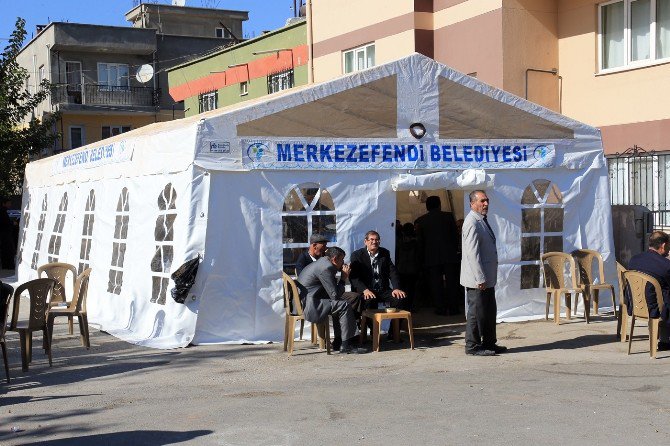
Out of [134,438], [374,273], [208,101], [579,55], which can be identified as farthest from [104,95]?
[134,438]

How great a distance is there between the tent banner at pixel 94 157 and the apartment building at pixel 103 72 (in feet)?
85.1

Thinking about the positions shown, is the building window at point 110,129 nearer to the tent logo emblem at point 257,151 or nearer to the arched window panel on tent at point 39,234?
the arched window panel on tent at point 39,234

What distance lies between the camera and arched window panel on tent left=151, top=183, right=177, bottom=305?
11875 millimetres

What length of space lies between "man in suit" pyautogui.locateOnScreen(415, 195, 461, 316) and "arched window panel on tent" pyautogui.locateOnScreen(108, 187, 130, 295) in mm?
4347

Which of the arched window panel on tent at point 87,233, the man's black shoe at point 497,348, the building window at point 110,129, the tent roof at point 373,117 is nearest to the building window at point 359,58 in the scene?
the arched window panel on tent at point 87,233

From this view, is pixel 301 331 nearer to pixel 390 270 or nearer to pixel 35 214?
pixel 390 270

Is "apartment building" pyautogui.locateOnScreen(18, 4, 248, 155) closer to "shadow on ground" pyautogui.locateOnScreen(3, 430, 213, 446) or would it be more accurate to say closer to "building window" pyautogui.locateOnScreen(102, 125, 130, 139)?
"building window" pyautogui.locateOnScreen(102, 125, 130, 139)

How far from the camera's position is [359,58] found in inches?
869

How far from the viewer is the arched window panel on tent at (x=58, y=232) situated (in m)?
17.5


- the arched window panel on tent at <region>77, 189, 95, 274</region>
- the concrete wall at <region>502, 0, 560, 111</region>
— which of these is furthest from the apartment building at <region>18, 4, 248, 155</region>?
the arched window panel on tent at <region>77, 189, 95, 274</region>

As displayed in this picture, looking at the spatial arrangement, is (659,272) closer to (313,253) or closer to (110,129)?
(313,253)

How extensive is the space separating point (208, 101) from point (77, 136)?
1330 centimetres

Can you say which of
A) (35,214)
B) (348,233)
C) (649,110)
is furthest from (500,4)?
(35,214)

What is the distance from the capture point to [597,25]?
17.8 metres
